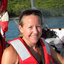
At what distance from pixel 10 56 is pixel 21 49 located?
0.46ft

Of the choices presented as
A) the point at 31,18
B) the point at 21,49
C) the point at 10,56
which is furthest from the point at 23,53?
the point at 31,18

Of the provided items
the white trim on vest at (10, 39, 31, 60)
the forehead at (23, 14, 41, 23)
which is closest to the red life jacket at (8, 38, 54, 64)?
the white trim on vest at (10, 39, 31, 60)

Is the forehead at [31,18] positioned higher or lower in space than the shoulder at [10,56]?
higher

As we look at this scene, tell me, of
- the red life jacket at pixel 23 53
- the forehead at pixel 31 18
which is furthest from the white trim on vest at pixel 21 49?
the forehead at pixel 31 18

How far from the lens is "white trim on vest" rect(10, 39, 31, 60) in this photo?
1.77m

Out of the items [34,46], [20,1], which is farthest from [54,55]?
[20,1]

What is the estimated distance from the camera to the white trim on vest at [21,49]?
1.77m

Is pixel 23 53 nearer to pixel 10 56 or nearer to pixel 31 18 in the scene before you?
pixel 10 56

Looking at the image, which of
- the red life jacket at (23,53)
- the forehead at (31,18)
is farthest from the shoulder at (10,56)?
the forehead at (31,18)

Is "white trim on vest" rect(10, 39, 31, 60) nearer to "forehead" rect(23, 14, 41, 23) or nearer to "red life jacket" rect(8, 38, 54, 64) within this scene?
"red life jacket" rect(8, 38, 54, 64)

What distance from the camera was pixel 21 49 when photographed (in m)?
1.80

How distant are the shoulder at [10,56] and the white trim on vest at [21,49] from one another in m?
0.04

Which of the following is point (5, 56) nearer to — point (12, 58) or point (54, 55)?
point (12, 58)

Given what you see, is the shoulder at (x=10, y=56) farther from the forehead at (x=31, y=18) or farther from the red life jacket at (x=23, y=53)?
the forehead at (x=31, y=18)
